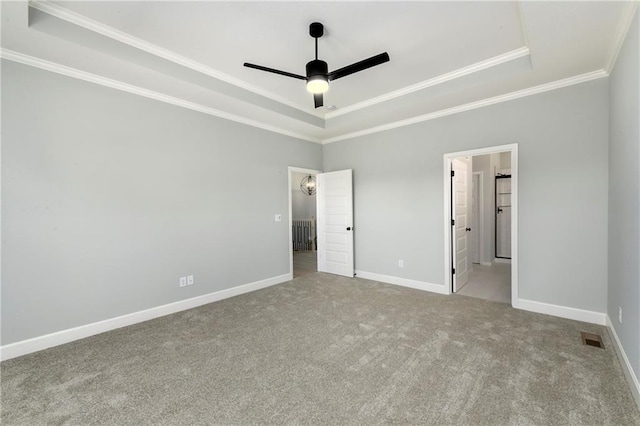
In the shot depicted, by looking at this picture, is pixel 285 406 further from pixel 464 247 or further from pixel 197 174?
pixel 464 247

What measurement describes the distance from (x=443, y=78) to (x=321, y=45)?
1661 millimetres

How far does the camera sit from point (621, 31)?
7.27 feet

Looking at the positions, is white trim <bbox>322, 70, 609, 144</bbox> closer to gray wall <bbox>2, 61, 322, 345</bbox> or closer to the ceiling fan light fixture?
gray wall <bbox>2, 61, 322, 345</bbox>

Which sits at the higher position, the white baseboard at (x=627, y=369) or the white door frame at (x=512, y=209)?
the white door frame at (x=512, y=209)

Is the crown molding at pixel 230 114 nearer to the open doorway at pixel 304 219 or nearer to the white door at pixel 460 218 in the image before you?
the white door at pixel 460 218

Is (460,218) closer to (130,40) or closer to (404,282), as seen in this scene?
(404,282)

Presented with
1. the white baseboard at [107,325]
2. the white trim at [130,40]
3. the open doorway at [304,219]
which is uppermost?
the white trim at [130,40]

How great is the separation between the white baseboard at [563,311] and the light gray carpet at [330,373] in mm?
129

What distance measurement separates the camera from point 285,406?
182 cm

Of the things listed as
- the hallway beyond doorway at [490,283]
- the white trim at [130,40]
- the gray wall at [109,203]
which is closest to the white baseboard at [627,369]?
the hallway beyond doorway at [490,283]

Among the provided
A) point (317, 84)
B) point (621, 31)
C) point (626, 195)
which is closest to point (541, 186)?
point (626, 195)

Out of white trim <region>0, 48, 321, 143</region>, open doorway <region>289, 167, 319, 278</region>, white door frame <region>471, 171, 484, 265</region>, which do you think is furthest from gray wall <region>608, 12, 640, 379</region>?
open doorway <region>289, 167, 319, 278</region>

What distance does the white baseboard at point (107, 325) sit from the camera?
2497mm

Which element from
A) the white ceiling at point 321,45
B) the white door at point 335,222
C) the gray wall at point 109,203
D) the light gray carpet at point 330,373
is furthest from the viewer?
the white door at point 335,222
